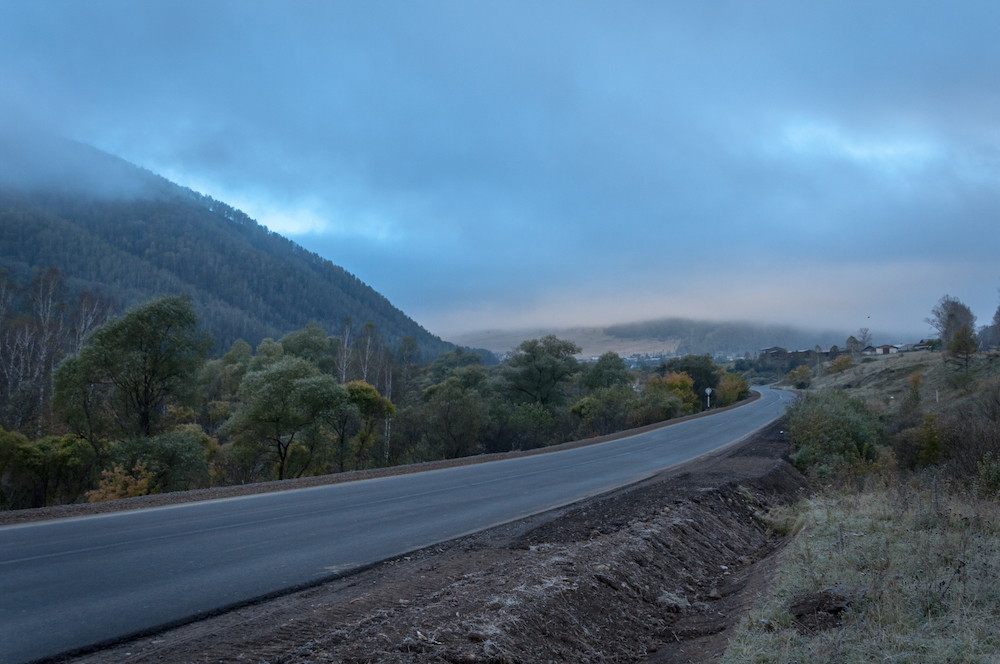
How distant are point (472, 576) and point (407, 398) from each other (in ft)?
196

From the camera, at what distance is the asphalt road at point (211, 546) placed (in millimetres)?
5969

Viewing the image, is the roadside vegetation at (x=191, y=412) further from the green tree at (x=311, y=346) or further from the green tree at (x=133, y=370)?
the green tree at (x=311, y=346)

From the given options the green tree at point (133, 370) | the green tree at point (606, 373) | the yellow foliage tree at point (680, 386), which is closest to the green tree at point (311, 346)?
the green tree at point (606, 373)

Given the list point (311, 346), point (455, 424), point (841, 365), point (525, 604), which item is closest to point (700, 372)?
point (841, 365)

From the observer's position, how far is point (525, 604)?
18.6ft

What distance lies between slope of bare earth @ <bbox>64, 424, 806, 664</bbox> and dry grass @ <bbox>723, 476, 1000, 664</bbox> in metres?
0.62

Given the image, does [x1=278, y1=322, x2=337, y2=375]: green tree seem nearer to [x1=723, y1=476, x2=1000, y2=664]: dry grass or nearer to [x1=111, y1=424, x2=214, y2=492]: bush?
[x1=111, y1=424, x2=214, y2=492]: bush

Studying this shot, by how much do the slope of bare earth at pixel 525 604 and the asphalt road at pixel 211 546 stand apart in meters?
0.68

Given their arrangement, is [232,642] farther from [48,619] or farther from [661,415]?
[661,415]

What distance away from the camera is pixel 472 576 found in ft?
23.5

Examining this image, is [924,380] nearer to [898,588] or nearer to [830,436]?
[830,436]

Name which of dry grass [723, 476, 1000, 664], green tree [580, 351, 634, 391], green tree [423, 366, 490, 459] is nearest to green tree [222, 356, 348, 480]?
green tree [423, 366, 490, 459]

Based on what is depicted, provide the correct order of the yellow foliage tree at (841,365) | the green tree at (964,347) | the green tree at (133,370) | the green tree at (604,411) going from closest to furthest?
the green tree at (133,370)
the green tree at (604,411)
the green tree at (964,347)
the yellow foliage tree at (841,365)

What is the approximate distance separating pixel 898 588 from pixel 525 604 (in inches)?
139
